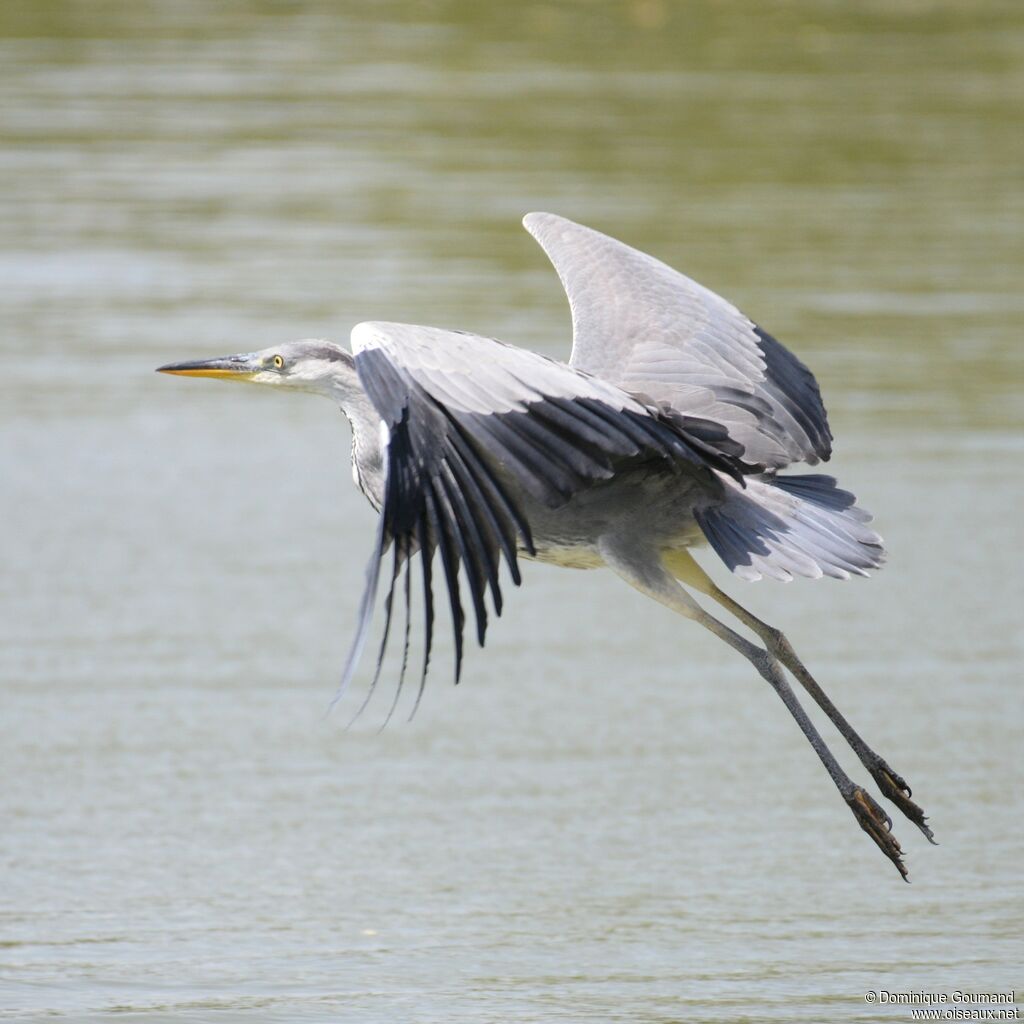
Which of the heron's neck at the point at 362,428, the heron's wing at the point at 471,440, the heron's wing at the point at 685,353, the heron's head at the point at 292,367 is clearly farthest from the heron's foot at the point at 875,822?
the heron's head at the point at 292,367

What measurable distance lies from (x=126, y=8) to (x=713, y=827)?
1752 cm

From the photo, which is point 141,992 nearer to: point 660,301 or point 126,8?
point 660,301

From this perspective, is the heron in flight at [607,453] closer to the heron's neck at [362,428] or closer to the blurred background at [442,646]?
the heron's neck at [362,428]

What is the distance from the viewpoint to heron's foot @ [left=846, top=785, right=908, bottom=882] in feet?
18.6

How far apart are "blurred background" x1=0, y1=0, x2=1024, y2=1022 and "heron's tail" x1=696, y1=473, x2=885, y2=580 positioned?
36.3 inches

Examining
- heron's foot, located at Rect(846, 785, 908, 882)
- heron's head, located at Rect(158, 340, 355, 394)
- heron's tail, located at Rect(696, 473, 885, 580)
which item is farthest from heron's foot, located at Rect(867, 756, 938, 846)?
heron's head, located at Rect(158, 340, 355, 394)

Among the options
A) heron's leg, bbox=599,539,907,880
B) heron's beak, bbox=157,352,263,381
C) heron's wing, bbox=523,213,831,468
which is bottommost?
heron's leg, bbox=599,539,907,880

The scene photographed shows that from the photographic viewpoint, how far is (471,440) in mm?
5094

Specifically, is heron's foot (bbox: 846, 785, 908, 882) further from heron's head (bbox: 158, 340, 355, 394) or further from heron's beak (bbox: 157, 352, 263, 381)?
heron's beak (bbox: 157, 352, 263, 381)

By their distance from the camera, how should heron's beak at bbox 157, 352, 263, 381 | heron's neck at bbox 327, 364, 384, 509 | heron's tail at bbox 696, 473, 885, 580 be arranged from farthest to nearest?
1. heron's beak at bbox 157, 352, 263, 381
2. heron's neck at bbox 327, 364, 384, 509
3. heron's tail at bbox 696, 473, 885, 580

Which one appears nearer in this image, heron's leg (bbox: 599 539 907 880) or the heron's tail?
the heron's tail

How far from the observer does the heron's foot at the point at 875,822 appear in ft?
18.6

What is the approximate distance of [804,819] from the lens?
660 cm

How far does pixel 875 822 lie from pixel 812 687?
1.43 feet
